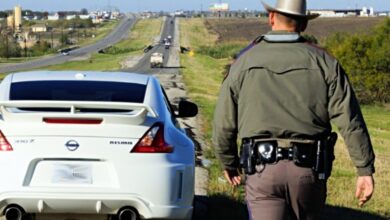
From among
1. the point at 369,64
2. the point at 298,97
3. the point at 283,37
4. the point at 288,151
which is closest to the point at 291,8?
the point at 283,37

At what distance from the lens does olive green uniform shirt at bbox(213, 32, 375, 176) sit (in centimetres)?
Result: 418

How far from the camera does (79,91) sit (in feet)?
22.1

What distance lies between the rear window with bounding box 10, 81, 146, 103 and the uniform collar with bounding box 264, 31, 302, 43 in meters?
2.50

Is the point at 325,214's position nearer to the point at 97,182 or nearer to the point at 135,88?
the point at 135,88


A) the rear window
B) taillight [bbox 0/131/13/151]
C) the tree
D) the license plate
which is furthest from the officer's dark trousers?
the tree

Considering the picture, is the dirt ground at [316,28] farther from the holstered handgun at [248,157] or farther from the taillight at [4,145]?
the holstered handgun at [248,157]

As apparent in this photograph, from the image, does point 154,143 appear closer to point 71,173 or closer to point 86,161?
point 86,161

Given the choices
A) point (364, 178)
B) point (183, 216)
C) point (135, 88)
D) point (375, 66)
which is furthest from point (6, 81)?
point (375, 66)

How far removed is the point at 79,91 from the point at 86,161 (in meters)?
1.09

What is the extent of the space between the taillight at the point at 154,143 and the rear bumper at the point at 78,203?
33cm

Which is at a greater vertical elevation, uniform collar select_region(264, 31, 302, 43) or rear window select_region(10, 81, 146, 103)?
uniform collar select_region(264, 31, 302, 43)

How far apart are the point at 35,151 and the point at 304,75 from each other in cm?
226

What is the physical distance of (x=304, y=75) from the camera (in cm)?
421

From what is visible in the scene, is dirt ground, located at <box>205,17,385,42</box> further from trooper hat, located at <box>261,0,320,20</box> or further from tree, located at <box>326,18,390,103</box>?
trooper hat, located at <box>261,0,320,20</box>
